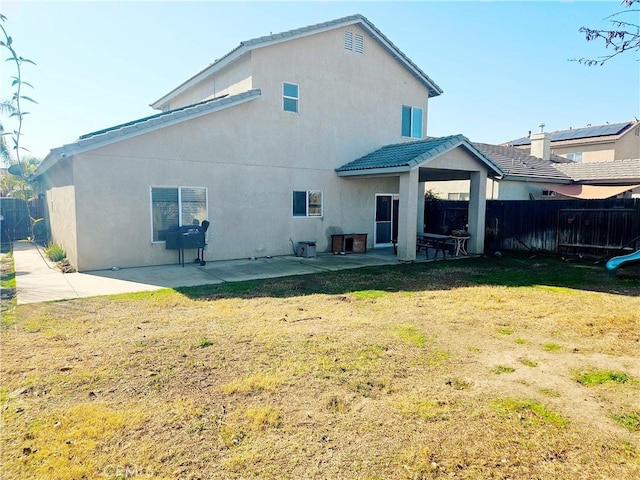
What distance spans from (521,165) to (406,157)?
34.3 ft

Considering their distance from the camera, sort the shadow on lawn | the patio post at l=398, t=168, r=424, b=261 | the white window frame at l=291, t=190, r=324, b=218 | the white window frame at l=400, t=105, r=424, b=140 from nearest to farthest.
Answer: the shadow on lawn
the patio post at l=398, t=168, r=424, b=261
the white window frame at l=291, t=190, r=324, b=218
the white window frame at l=400, t=105, r=424, b=140

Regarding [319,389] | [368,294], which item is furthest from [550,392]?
[368,294]

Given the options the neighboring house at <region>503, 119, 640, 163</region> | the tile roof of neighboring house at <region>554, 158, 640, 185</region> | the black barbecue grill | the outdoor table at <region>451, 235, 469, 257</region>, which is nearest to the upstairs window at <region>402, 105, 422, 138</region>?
the outdoor table at <region>451, 235, 469, 257</region>

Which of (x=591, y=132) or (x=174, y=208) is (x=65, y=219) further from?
(x=591, y=132)

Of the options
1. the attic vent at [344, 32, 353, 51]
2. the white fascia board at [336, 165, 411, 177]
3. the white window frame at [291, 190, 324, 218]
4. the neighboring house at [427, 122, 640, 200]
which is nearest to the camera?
the white fascia board at [336, 165, 411, 177]

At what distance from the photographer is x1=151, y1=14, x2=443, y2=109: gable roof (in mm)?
13078

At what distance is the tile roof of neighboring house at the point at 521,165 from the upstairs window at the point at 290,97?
29.0 ft

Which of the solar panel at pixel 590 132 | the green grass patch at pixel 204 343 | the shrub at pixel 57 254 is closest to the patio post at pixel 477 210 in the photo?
the green grass patch at pixel 204 343

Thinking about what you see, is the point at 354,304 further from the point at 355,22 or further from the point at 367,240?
the point at 355,22

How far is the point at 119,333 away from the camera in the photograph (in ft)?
20.0

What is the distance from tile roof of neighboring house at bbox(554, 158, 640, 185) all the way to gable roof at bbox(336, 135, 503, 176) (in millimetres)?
8316

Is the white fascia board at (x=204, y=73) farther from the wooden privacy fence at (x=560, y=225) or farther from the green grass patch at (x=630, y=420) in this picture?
→ the green grass patch at (x=630, y=420)

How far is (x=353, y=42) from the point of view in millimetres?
15359
